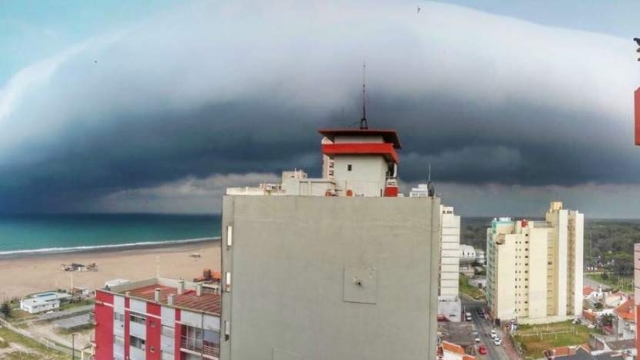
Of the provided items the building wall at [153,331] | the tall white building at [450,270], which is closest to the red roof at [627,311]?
the tall white building at [450,270]

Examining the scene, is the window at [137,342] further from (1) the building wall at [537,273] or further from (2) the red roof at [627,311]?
(1) the building wall at [537,273]

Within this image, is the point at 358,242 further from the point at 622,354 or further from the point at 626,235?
the point at 626,235

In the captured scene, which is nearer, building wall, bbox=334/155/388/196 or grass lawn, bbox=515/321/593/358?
building wall, bbox=334/155/388/196

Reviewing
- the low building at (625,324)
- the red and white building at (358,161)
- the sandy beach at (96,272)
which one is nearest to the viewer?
the red and white building at (358,161)

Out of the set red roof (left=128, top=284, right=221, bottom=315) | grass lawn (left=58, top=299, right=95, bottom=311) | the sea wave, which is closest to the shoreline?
the sea wave

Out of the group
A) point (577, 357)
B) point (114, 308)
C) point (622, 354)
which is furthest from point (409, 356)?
point (622, 354)

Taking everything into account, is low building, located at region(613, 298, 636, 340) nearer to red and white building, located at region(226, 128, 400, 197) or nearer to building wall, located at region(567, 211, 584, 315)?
building wall, located at region(567, 211, 584, 315)

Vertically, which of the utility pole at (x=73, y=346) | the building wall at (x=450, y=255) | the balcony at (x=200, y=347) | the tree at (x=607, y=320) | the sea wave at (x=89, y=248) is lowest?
the sea wave at (x=89, y=248)
